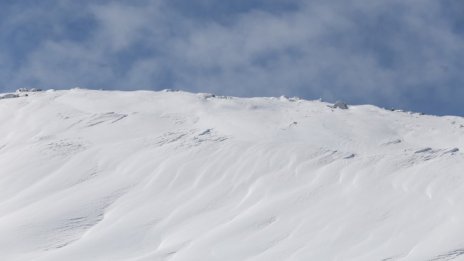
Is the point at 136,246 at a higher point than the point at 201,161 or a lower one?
lower

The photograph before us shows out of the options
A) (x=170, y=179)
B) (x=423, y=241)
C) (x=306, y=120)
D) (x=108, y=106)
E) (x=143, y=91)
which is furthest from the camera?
(x=143, y=91)

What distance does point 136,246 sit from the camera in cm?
2209

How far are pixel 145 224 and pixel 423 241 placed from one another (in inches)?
240

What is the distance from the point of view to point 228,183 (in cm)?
2528

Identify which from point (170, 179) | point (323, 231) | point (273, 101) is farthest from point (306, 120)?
point (323, 231)

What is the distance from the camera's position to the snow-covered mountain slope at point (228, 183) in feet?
71.4

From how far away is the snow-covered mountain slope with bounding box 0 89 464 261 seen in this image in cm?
2177

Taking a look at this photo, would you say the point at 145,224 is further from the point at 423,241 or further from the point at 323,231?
the point at 423,241

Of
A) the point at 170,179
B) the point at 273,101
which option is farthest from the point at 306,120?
the point at 170,179

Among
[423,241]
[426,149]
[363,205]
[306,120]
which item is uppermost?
[306,120]

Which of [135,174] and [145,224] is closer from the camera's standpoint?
[145,224]

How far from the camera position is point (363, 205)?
2333 centimetres

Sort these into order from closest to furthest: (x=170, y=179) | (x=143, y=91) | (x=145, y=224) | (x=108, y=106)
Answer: (x=145, y=224), (x=170, y=179), (x=108, y=106), (x=143, y=91)

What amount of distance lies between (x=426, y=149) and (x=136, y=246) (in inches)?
338
